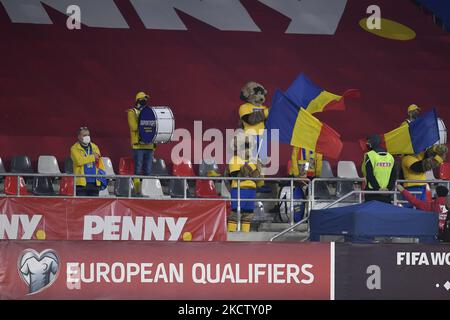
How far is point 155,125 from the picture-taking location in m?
19.3

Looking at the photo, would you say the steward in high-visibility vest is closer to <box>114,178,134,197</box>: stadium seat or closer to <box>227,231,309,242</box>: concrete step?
<box>227,231,309,242</box>: concrete step

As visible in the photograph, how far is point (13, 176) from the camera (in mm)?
19266

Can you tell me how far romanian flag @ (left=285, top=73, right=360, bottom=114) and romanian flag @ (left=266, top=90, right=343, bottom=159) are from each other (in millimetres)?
201

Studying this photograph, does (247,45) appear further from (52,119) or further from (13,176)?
(13,176)

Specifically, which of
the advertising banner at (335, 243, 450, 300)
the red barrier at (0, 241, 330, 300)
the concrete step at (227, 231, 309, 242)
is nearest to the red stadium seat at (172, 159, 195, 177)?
the concrete step at (227, 231, 309, 242)

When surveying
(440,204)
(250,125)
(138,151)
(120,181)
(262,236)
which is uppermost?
(250,125)

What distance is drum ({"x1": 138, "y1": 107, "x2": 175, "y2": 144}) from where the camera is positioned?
19.2 m

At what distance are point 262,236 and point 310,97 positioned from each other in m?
2.12

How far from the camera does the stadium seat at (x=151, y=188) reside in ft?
63.9

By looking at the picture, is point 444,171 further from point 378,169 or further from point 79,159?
point 79,159

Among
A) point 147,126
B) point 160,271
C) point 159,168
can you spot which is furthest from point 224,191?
point 160,271
